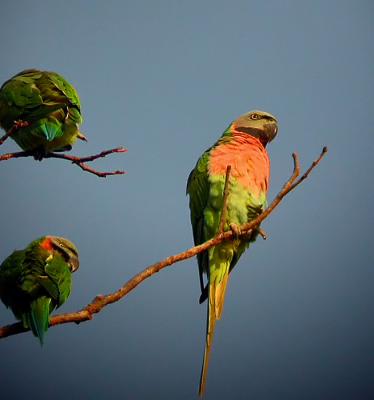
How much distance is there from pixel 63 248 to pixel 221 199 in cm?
149

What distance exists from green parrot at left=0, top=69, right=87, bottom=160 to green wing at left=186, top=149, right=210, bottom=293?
3.97 feet

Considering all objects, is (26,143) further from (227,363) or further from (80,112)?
(227,363)

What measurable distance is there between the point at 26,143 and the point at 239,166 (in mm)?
1908

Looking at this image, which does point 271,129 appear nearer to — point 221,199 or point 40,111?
point 221,199

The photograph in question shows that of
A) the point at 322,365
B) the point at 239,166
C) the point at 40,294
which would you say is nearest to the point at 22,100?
the point at 40,294

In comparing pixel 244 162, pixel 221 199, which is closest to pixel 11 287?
pixel 221 199

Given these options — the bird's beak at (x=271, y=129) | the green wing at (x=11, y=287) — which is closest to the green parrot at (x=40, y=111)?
the green wing at (x=11, y=287)

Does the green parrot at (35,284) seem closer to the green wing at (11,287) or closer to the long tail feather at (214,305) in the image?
the green wing at (11,287)

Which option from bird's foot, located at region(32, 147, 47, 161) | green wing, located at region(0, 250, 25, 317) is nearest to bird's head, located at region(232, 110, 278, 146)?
bird's foot, located at region(32, 147, 47, 161)

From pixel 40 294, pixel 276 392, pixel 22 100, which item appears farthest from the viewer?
pixel 276 392

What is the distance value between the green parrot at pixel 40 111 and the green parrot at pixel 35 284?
86cm

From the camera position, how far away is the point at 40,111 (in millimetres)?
4121

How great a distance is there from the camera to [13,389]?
34281 mm

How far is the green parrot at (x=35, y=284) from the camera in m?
3.53
